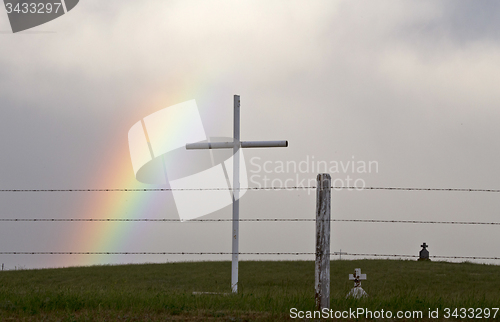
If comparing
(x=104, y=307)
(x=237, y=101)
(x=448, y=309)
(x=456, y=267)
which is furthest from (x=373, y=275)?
(x=104, y=307)

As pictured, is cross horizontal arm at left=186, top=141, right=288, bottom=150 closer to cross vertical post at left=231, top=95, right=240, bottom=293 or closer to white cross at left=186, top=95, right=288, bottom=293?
white cross at left=186, top=95, right=288, bottom=293

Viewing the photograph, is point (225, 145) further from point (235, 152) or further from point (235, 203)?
point (235, 203)

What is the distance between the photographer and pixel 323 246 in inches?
265

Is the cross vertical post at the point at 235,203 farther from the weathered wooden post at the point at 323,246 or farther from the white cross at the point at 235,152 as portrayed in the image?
the weathered wooden post at the point at 323,246

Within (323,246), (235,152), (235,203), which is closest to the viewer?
(323,246)

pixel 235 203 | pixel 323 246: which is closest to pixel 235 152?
pixel 235 203

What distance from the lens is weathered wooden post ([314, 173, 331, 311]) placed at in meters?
6.71

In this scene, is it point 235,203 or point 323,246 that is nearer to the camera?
point 323,246

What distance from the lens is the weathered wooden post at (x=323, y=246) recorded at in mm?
6715

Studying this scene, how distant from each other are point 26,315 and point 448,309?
18.2ft

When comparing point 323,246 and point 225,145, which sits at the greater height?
point 225,145

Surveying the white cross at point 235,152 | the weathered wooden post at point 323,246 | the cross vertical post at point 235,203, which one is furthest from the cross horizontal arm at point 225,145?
the weathered wooden post at point 323,246

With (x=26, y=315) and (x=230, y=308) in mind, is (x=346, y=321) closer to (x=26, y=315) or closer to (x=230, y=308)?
(x=230, y=308)

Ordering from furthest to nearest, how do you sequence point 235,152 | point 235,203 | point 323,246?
point 235,152 → point 235,203 → point 323,246
